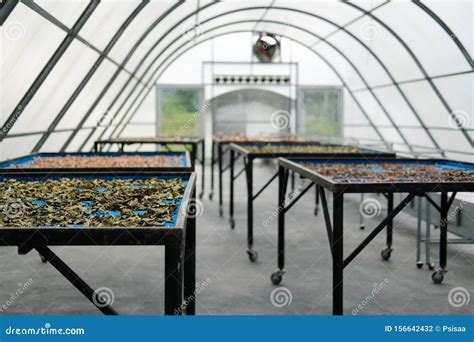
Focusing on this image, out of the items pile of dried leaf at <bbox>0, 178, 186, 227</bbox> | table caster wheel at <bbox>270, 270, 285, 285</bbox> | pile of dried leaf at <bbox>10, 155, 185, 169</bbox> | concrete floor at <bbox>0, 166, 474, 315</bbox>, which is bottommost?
concrete floor at <bbox>0, 166, 474, 315</bbox>

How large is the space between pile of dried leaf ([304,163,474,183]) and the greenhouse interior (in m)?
0.04

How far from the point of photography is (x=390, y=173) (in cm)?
605

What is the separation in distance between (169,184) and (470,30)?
29.0 feet

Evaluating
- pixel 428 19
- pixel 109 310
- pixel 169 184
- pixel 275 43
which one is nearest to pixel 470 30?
pixel 428 19

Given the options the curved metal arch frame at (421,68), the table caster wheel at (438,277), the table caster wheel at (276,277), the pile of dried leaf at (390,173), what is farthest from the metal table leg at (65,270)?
the curved metal arch frame at (421,68)

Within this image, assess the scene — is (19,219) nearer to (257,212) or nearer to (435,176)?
(435,176)

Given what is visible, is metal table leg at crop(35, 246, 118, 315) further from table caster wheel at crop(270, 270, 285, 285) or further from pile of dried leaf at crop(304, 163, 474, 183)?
table caster wheel at crop(270, 270, 285, 285)

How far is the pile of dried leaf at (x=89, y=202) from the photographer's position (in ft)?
11.1

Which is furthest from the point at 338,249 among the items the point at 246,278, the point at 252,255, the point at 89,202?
the point at 252,255

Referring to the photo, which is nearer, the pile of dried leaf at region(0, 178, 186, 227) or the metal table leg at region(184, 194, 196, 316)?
the pile of dried leaf at region(0, 178, 186, 227)

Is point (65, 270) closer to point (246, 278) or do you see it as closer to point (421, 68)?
point (246, 278)

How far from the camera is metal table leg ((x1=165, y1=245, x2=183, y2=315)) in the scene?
9.41 feet

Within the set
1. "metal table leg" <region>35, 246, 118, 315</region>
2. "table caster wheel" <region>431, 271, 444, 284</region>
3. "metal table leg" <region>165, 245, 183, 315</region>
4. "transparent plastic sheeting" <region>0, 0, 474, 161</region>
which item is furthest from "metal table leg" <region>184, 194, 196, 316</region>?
"table caster wheel" <region>431, 271, 444, 284</region>

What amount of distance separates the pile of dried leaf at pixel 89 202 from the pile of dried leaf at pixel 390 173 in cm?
169
